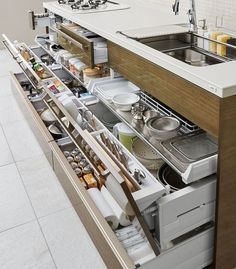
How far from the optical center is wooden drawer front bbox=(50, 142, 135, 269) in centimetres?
126

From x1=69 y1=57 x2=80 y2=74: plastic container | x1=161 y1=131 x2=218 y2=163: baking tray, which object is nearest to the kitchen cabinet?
x1=161 y1=131 x2=218 y2=163: baking tray

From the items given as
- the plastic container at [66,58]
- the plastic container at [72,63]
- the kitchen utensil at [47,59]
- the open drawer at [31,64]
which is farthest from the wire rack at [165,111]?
the kitchen utensil at [47,59]

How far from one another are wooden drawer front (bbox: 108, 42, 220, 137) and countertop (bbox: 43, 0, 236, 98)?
34 millimetres

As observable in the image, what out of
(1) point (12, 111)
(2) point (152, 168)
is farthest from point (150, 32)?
(1) point (12, 111)

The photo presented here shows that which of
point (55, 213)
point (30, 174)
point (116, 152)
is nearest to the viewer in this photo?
point (116, 152)

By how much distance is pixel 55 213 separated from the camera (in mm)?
1945

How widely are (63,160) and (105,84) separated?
1.75 feet

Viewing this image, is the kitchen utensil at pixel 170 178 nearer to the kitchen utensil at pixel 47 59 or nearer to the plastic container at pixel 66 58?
the plastic container at pixel 66 58

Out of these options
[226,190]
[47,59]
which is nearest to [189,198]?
[226,190]

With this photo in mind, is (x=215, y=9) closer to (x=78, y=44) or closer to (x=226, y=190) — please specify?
(x=78, y=44)

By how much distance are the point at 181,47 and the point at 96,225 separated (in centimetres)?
98

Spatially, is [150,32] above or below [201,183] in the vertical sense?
above

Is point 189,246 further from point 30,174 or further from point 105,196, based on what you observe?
point 30,174

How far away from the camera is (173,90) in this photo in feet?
4.40
